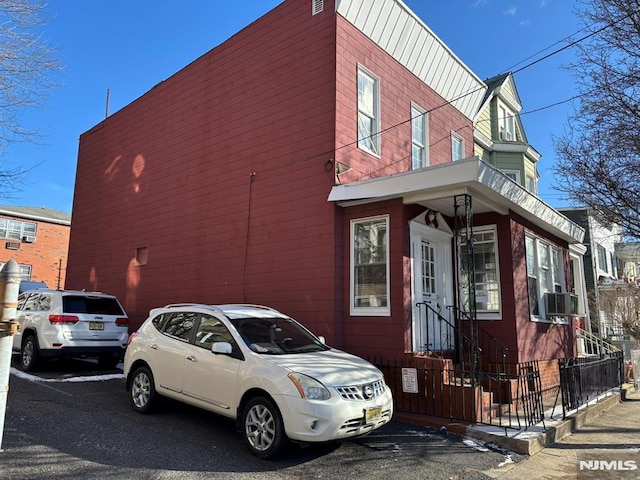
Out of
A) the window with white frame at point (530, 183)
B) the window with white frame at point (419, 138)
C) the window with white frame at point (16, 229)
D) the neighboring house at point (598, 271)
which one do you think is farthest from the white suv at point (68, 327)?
the window with white frame at point (16, 229)

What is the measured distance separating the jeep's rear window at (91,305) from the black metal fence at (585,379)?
897 cm

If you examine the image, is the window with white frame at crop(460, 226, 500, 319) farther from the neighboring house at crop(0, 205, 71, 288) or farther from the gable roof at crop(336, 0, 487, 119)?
the neighboring house at crop(0, 205, 71, 288)

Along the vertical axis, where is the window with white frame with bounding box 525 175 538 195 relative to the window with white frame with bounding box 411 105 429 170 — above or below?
above

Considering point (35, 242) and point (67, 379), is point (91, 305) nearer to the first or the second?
point (67, 379)

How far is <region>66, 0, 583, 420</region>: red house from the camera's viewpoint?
8578mm

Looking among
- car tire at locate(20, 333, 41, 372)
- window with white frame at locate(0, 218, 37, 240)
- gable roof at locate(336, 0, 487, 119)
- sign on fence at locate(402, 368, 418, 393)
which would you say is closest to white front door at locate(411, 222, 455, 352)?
sign on fence at locate(402, 368, 418, 393)

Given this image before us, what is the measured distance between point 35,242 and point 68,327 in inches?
1104

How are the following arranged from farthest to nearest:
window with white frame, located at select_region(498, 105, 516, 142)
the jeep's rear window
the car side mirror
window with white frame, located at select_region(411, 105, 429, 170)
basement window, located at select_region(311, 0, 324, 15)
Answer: window with white frame, located at select_region(498, 105, 516, 142) → window with white frame, located at select_region(411, 105, 429, 170) → basement window, located at select_region(311, 0, 324, 15) → the jeep's rear window → the car side mirror

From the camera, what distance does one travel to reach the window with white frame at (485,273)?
9.28m

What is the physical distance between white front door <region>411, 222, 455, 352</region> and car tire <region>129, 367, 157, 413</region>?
4.36 m

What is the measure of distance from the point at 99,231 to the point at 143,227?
284 centimetres

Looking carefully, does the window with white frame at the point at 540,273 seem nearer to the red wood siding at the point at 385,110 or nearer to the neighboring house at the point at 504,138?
the red wood siding at the point at 385,110

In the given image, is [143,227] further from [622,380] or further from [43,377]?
[622,380]

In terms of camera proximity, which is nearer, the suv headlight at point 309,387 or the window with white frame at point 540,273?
the suv headlight at point 309,387
